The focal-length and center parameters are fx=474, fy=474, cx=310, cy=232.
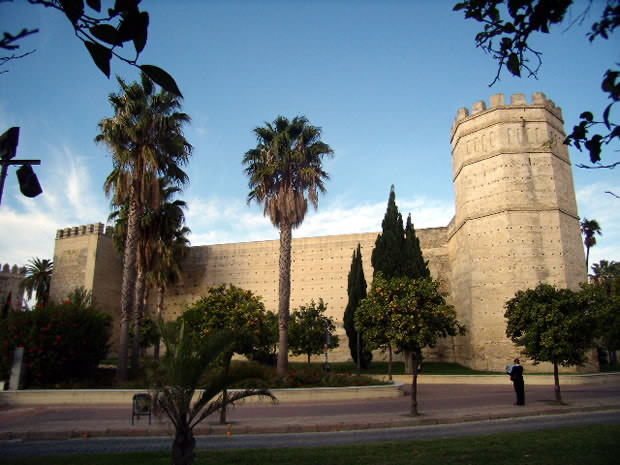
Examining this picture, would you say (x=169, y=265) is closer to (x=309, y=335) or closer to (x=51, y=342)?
(x=309, y=335)

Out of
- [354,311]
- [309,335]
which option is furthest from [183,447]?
[354,311]

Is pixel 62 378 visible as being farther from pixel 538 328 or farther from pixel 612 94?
pixel 612 94

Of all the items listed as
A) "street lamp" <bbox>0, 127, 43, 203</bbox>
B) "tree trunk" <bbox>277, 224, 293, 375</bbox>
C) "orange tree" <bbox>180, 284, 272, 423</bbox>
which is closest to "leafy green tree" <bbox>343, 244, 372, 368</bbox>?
"tree trunk" <bbox>277, 224, 293, 375</bbox>

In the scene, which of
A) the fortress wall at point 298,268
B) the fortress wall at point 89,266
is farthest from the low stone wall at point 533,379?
the fortress wall at point 89,266

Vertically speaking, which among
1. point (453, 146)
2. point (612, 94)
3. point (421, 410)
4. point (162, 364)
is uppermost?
point (453, 146)

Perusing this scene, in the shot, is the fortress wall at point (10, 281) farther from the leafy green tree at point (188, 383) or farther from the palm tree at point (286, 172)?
the leafy green tree at point (188, 383)

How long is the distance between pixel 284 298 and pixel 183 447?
12570mm

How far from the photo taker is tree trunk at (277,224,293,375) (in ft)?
58.6

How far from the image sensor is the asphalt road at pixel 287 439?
8102mm

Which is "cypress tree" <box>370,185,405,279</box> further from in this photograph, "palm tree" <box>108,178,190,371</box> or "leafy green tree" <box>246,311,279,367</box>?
"palm tree" <box>108,178,190,371</box>

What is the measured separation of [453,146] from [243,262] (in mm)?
16523

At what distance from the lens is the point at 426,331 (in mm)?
12516

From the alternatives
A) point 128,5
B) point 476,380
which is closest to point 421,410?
point 476,380

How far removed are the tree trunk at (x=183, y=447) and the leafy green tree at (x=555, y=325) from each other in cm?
1111
